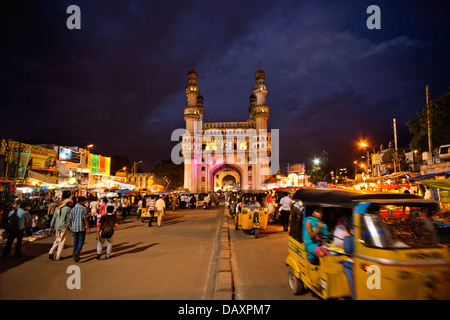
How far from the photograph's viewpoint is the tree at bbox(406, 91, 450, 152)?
2179 centimetres

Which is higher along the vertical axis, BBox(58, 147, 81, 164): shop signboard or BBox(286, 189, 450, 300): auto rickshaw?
BBox(58, 147, 81, 164): shop signboard

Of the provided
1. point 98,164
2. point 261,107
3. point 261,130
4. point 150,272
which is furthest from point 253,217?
point 261,107

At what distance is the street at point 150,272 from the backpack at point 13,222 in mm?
862

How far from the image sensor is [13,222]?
745 centimetres

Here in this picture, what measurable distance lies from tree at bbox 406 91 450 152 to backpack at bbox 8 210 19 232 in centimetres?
2779

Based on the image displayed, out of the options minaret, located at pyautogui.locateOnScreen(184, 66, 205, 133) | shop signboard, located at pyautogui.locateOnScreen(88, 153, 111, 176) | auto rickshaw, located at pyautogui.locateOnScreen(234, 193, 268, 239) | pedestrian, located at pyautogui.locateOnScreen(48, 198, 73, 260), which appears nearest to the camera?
pedestrian, located at pyautogui.locateOnScreen(48, 198, 73, 260)

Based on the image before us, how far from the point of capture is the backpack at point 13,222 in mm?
7414

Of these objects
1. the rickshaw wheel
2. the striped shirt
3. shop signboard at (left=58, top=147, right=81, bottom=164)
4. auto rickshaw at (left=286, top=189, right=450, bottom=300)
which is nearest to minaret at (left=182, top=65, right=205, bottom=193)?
shop signboard at (left=58, top=147, right=81, bottom=164)

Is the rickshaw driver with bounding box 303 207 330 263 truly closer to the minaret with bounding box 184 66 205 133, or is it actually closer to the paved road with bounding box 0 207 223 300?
the paved road with bounding box 0 207 223 300

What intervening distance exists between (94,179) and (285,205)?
32.2m
